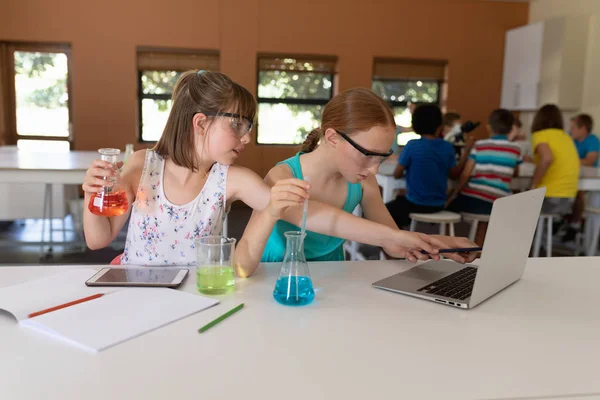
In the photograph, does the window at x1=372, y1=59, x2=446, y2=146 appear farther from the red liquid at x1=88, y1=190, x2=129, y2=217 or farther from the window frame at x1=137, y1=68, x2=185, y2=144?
the red liquid at x1=88, y1=190, x2=129, y2=217

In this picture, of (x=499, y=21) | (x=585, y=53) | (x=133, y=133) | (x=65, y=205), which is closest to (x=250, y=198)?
(x=65, y=205)

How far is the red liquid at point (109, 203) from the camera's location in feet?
4.04

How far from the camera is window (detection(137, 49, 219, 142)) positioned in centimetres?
627

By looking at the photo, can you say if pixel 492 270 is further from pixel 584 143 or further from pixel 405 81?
pixel 405 81

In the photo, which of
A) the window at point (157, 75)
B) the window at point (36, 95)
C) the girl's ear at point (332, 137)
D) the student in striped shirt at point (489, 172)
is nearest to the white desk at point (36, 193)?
the window at point (36, 95)

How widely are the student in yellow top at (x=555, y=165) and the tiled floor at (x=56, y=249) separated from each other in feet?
2.22

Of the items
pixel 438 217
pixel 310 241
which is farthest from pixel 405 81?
pixel 310 241

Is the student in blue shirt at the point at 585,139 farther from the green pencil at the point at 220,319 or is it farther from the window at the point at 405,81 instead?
the green pencil at the point at 220,319

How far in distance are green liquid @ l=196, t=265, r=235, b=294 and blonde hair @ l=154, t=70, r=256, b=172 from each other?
0.45 m

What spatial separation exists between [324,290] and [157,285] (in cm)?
39

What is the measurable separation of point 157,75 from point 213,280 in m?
5.73

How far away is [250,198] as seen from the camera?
1485 mm

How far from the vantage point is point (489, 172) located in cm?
365

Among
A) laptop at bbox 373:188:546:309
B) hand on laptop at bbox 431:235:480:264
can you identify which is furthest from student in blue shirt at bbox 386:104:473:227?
laptop at bbox 373:188:546:309
